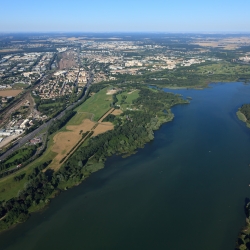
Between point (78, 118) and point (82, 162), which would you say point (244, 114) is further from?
point (82, 162)

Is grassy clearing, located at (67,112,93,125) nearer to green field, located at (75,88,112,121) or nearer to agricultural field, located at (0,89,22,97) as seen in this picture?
green field, located at (75,88,112,121)

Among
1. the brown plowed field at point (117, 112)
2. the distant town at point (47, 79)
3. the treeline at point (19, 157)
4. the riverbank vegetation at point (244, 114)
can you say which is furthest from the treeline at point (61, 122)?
the riverbank vegetation at point (244, 114)

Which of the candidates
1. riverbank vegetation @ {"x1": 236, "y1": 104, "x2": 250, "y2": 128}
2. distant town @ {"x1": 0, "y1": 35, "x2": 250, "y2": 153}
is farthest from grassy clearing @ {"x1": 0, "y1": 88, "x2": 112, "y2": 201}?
riverbank vegetation @ {"x1": 236, "y1": 104, "x2": 250, "y2": 128}

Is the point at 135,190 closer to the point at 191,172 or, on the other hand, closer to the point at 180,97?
the point at 191,172

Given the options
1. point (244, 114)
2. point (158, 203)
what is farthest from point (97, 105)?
point (158, 203)

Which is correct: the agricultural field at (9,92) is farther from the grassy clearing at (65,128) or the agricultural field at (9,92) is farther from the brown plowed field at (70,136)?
the brown plowed field at (70,136)

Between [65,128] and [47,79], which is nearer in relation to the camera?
[65,128]
